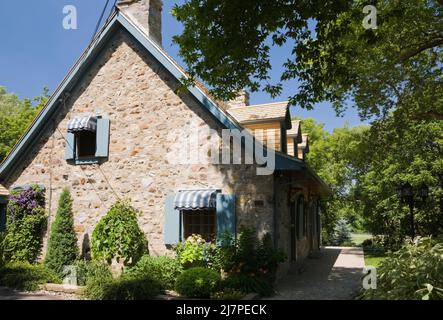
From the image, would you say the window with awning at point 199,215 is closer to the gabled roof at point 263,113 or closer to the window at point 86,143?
the gabled roof at point 263,113

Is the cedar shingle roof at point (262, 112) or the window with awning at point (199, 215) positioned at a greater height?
the cedar shingle roof at point (262, 112)

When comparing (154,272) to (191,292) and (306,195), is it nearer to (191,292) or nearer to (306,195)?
(191,292)

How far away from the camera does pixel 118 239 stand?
1069 cm

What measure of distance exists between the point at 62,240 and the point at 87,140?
373 cm

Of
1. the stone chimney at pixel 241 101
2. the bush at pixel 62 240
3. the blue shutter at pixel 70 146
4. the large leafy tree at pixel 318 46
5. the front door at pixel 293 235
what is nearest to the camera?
the large leafy tree at pixel 318 46

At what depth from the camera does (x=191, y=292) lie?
938cm

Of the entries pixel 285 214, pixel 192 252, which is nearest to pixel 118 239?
pixel 192 252

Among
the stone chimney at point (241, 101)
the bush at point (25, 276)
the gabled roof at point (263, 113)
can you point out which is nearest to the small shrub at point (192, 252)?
the bush at point (25, 276)

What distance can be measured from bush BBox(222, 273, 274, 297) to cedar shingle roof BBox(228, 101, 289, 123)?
5.49 metres

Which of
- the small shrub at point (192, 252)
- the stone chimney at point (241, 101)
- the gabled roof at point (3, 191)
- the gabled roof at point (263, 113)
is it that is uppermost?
the stone chimney at point (241, 101)

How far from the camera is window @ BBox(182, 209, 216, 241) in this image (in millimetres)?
11227

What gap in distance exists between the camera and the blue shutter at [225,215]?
415 inches

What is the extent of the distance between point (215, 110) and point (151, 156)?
2.71m

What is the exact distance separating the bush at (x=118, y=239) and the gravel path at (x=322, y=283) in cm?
445
